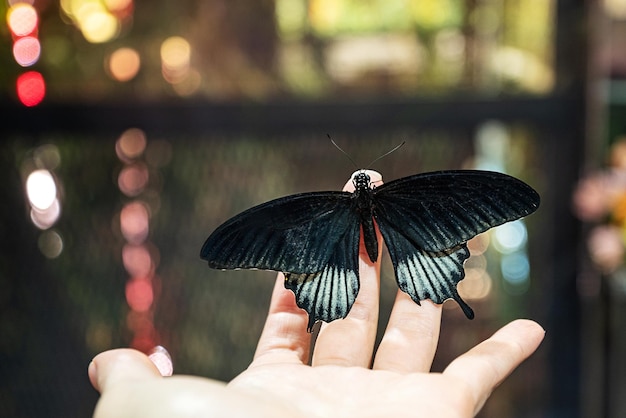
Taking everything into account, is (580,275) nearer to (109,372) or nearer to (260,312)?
(260,312)

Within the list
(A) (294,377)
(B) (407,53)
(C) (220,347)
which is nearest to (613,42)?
(B) (407,53)

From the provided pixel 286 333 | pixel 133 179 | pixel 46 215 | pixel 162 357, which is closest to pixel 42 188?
pixel 46 215

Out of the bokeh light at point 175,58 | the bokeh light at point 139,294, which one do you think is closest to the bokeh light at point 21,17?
the bokeh light at point 175,58

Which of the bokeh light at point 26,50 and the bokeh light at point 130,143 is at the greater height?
the bokeh light at point 26,50

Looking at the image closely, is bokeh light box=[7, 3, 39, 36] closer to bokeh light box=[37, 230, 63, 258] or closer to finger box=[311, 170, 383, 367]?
bokeh light box=[37, 230, 63, 258]

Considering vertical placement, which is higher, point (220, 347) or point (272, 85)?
point (272, 85)

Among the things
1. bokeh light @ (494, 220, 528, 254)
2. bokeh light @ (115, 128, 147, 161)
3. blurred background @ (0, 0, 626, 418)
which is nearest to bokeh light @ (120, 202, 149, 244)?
blurred background @ (0, 0, 626, 418)

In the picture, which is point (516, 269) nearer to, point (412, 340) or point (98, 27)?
point (412, 340)

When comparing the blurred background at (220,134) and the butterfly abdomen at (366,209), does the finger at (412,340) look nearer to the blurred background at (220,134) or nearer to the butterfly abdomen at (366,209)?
the butterfly abdomen at (366,209)
